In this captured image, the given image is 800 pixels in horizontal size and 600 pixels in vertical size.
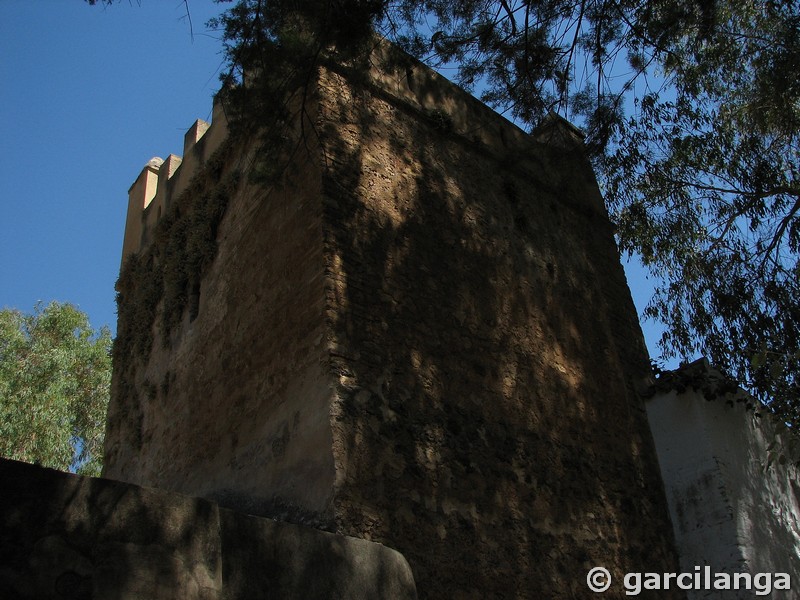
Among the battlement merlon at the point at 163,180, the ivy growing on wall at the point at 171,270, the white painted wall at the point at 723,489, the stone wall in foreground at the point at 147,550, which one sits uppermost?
the battlement merlon at the point at 163,180

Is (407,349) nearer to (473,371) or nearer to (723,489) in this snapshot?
(473,371)

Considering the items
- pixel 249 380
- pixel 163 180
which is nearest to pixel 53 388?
pixel 163 180

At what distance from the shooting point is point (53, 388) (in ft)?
52.4

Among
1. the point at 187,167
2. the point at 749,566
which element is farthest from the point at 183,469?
the point at 749,566

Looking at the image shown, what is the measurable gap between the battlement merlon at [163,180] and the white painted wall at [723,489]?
509 cm

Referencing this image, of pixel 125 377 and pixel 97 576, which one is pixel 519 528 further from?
pixel 125 377

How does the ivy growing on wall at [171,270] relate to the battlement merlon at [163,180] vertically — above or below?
below

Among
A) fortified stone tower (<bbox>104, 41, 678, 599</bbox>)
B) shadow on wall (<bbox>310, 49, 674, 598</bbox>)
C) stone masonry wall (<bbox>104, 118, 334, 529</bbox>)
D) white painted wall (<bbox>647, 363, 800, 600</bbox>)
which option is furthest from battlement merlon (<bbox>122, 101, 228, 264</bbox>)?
white painted wall (<bbox>647, 363, 800, 600</bbox>)

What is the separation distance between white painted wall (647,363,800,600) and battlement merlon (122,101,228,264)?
200 inches

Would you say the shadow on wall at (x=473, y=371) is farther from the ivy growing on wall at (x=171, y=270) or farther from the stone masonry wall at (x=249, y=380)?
the ivy growing on wall at (x=171, y=270)

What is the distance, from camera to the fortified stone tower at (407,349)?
5242 millimetres

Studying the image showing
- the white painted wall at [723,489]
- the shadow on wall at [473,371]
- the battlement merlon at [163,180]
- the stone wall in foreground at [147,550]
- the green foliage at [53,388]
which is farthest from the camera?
the green foliage at [53,388]

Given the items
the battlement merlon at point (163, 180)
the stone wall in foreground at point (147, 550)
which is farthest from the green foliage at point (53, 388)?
the stone wall in foreground at point (147, 550)

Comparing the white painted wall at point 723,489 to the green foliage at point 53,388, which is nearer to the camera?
the white painted wall at point 723,489
